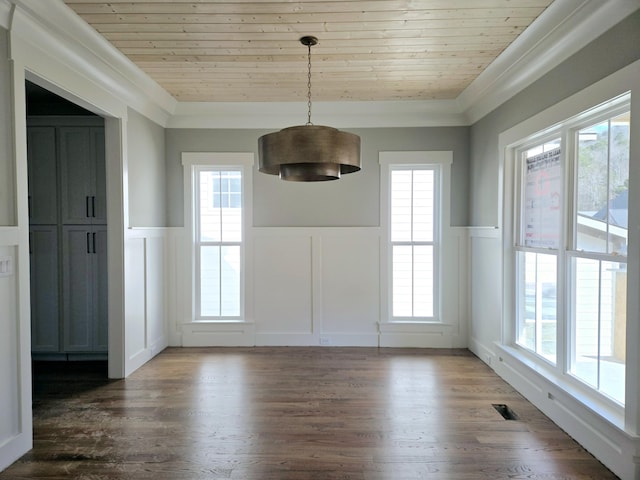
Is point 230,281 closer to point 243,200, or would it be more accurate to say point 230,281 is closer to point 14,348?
point 243,200

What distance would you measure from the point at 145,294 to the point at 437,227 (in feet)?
10.5

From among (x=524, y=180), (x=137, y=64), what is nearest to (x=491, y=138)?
(x=524, y=180)

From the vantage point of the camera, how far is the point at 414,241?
442 cm

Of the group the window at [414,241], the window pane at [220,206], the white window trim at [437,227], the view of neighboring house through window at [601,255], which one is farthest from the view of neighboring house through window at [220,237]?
the view of neighboring house through window at [601,255]

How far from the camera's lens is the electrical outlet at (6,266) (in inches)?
84.4

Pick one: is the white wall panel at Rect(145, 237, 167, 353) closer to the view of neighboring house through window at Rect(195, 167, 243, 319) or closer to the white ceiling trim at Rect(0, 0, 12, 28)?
the view of neighboring house through window at Rect(195, 167, 243, 319)

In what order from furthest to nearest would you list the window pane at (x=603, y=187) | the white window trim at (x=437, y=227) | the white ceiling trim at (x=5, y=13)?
the white window trim at (x=437, y=227) → the window pane at (x=603, y=187) → the white ceiling trim at (x=5, y=13)

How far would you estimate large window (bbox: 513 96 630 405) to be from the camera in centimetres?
226

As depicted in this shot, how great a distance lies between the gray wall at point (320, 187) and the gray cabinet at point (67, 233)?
815mm

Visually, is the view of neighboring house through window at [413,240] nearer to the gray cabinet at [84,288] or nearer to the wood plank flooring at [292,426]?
the wood plank flooring at [292,426]

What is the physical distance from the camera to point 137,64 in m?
3.21

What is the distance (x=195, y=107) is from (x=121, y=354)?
8.64 ft

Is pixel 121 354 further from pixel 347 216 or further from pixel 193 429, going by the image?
pixel 347 216

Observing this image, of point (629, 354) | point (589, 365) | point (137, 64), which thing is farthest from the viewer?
point (137, 64)
